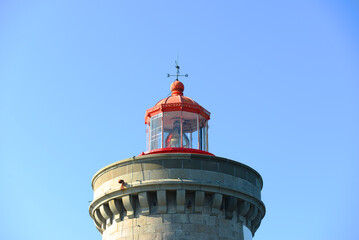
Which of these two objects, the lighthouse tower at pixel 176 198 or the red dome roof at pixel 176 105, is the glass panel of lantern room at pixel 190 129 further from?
the lighthouse tower at pixel 176 198

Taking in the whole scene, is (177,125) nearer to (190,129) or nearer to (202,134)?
(190,129)

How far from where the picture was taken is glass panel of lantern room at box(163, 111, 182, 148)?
2278 centimetres

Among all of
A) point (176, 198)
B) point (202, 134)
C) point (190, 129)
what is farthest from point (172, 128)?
point (176, 198)

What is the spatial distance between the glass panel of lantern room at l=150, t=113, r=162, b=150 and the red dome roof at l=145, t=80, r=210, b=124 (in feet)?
0.77

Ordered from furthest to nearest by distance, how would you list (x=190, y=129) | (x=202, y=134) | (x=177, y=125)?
(x=202, y=134) → (x=190, y=129) → (x=177, y=125)

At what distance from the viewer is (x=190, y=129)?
76.1 feet

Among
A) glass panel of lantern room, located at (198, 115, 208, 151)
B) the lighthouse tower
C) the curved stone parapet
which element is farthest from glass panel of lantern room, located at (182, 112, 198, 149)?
the curved stone parapet

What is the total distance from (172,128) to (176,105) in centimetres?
85

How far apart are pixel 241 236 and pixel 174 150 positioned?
344 cm

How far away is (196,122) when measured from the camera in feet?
76.1

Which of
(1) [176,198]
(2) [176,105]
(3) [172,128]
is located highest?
(2) [176,105]

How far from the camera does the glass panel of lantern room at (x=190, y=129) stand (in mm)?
23000

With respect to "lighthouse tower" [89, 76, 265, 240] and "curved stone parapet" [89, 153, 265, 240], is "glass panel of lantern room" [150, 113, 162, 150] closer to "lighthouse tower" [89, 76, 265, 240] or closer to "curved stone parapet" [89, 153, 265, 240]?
"lighthouse tower" [89, 76, 265, 240]

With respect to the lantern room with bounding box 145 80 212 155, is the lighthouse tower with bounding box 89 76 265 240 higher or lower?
lower
